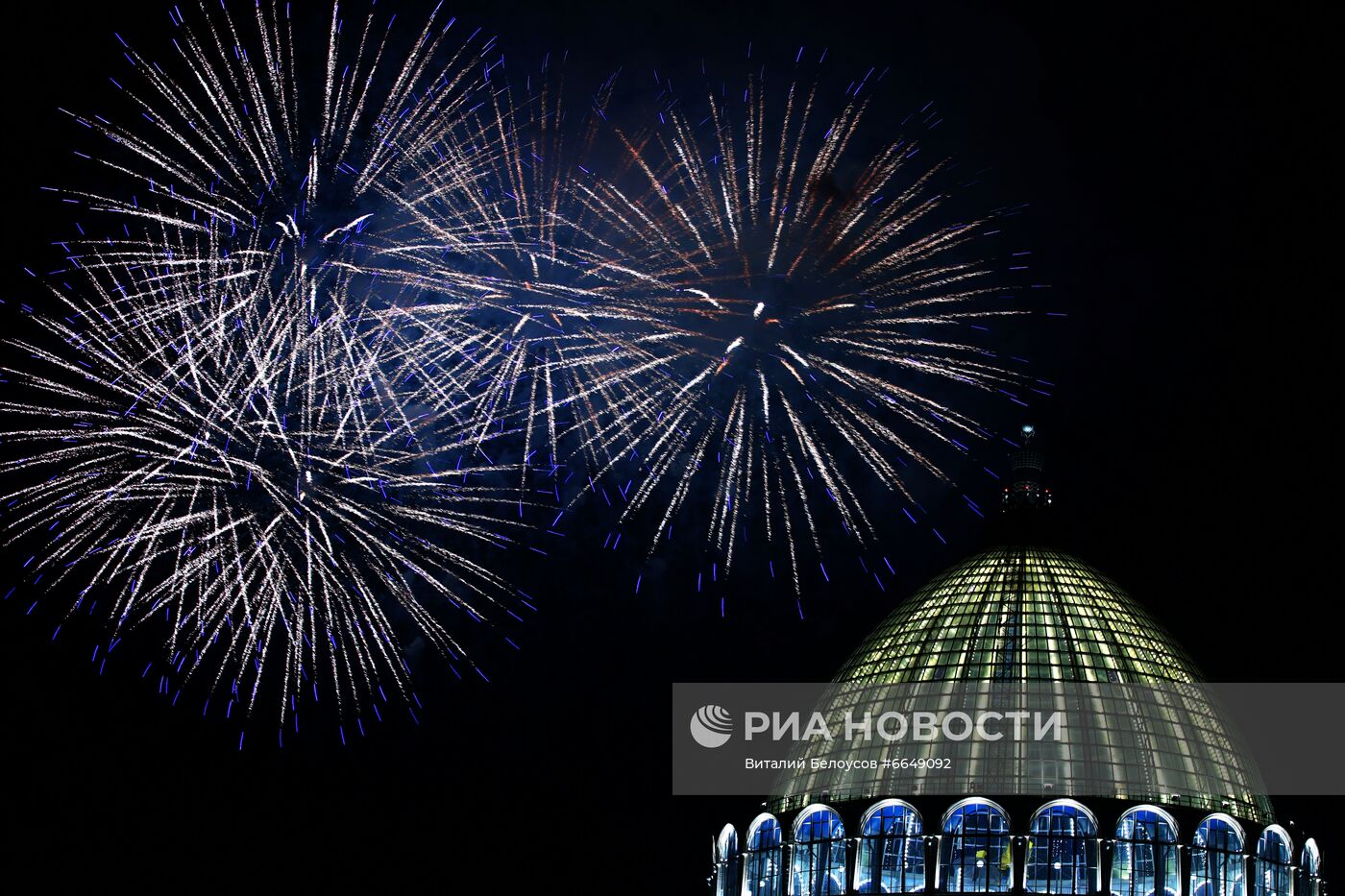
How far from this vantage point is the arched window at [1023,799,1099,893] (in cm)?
5859

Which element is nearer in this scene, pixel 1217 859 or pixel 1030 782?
pixel 1217 859

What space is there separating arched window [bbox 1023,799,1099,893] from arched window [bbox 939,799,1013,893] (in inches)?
35.0

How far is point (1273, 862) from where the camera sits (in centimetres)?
6156

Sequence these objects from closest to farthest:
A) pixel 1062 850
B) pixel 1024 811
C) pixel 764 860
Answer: pixel 1062 850 → pixel 1024 811 → pixel 764 860

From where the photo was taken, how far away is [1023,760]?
2419 inches

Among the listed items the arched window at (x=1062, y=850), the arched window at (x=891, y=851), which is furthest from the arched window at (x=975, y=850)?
the arched window at (x=891, y=851)

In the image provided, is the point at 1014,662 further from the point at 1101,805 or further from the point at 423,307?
the point at 423,307

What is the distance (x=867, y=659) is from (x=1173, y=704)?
39.5 feet

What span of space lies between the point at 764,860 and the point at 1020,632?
13250 millimetres

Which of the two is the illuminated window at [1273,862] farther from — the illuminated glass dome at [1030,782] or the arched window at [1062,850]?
the arched window at [1062,850]

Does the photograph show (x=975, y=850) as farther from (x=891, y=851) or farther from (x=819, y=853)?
(x=819, y=853)

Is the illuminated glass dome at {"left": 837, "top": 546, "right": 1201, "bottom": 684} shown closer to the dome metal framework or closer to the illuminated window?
the dome metal framework

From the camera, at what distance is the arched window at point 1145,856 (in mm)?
58594

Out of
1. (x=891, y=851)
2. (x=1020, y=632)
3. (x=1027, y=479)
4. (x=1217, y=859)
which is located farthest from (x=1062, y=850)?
(x=1027, y=479)
